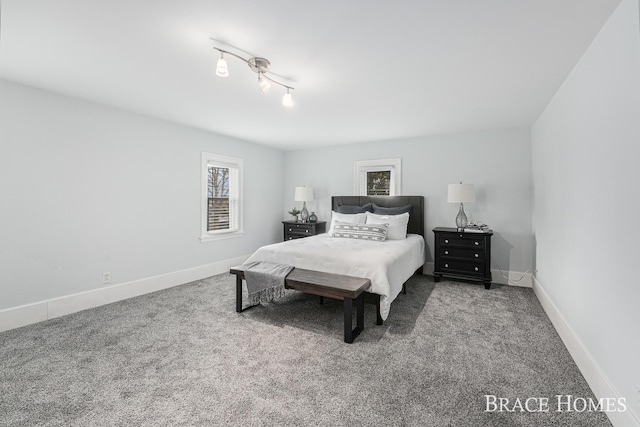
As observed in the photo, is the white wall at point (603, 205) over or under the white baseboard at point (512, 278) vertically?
over

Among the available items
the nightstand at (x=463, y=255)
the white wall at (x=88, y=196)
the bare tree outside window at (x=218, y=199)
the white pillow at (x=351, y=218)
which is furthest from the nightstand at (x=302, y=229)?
the nightstand at (x=463, y=255)

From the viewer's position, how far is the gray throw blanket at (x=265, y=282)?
9.62 ft

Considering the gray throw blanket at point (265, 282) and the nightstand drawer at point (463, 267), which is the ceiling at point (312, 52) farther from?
the nightstand drawer at point (463, 267)

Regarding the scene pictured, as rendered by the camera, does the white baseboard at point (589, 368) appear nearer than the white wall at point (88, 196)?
Yes

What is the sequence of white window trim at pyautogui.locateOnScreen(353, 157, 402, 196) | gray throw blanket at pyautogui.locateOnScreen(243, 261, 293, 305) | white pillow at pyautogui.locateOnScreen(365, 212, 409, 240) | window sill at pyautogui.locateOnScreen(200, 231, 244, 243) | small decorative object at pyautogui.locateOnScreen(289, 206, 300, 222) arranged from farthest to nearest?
small decorative object at pyautogui.locateOnScreen(289, 206, 300, 222)
white window trim at pyautogui.locateOnScreen(353, 157, 402, 196)
window sill at pyautogui.locateOnScreen(200, 231, 244, 243)
white pillow at pyautogui.locateOnScreen(365, 212, 409, 240)
gray throw blanket at pyautogui.locateOnScreen(243, 261, 293, 305)

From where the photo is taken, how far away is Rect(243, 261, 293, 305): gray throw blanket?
293cm

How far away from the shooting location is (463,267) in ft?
13.6

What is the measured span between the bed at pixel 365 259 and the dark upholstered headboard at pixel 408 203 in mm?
433

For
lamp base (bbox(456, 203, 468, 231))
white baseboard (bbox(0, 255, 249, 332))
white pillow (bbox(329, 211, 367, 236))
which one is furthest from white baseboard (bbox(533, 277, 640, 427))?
white baseboard (bbox(0, 255, 249, 332))

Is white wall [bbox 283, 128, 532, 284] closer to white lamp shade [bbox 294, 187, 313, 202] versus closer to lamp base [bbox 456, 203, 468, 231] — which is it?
lamp base [bbox 456, 203, 468, 231]

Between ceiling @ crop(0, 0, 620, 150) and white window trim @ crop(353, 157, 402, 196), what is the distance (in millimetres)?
1521

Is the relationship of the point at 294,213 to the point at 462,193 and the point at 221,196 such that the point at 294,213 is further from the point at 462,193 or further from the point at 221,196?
the point at 462,193

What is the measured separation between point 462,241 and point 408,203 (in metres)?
1.10

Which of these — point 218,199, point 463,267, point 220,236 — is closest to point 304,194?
point 218,199
